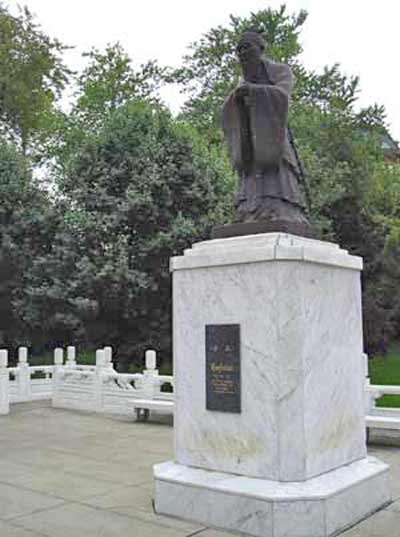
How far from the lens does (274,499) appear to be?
4.97 m

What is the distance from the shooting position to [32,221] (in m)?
17.9

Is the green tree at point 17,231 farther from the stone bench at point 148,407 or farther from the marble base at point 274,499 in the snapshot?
the marble base at point 274,499

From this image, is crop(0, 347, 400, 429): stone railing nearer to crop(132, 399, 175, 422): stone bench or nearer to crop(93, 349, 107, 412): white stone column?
crop(93, 349, 107, 412): white stone column

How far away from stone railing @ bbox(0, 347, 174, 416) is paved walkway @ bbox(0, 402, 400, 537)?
2.51ft

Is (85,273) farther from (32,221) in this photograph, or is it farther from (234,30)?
(234,30)

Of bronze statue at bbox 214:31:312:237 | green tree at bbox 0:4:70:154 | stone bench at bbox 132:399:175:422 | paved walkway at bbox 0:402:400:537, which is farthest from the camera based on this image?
green tree at bbox 0:4:70:154

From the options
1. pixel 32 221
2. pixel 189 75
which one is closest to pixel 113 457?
pixel 32 221

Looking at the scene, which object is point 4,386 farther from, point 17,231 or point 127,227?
point 17,231

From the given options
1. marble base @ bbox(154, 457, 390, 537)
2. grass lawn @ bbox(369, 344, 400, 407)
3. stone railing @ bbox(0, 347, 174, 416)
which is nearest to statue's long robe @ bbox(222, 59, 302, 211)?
marble base @ bbox(154, 457, 390, 537)

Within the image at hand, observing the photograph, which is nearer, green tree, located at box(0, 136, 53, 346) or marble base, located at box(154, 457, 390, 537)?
marble base, located at box(154, 457, 390, 537)

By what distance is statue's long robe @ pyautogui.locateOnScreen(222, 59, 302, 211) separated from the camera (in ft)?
19.7

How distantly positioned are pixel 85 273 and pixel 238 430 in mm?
10573

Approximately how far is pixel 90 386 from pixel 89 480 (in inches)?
251

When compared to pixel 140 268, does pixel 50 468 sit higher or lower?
lower
